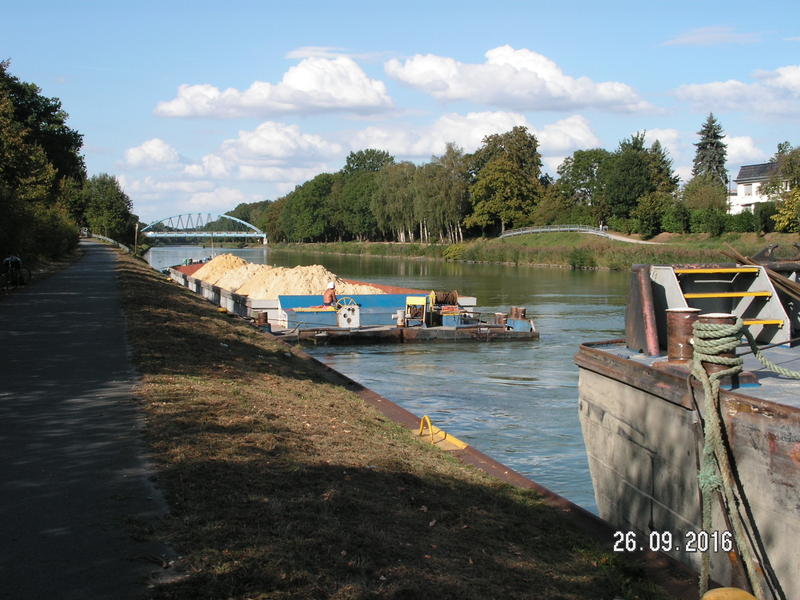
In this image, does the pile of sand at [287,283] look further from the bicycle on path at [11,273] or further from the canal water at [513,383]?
the bicycle on path at [11,273]

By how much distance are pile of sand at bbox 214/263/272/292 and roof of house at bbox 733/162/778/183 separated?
67.7 metres

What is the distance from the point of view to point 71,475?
681 centimetres

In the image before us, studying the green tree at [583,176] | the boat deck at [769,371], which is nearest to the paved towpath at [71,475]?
the boat deck at [769,371]

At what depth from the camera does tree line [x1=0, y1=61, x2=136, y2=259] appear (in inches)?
1068

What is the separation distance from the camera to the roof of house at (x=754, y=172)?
9862 cm

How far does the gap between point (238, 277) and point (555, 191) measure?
72.1 metres

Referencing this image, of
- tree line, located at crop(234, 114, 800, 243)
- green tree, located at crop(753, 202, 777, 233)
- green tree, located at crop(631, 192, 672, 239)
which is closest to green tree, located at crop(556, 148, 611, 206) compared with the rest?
tree line, located at crop(234, 114, 800, 243)

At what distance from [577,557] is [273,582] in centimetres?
267

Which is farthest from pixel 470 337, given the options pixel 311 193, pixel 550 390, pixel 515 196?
pixel 311 193

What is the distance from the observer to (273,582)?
5055 millimetres

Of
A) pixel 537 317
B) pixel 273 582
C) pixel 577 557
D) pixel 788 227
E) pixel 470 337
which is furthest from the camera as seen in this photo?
pixel 788 227

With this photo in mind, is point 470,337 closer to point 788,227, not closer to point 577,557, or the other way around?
point 577,557

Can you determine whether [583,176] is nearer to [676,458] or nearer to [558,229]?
[558,229]

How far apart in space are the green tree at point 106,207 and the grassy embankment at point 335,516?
8729 centimetres
